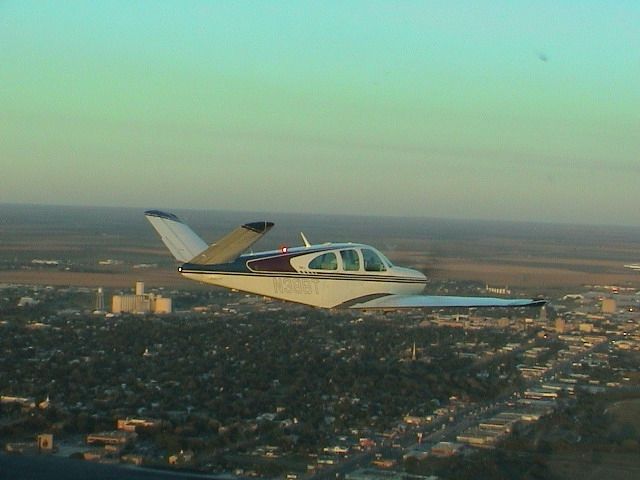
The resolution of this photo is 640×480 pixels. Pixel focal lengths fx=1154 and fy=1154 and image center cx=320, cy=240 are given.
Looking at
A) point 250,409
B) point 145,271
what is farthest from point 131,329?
point 145,271

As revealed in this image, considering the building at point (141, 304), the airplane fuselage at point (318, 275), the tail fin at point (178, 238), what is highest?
the tail fin at point (178, 238)

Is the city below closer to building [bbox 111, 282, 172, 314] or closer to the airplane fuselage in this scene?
building [bbox 111, 282, 172, 314]

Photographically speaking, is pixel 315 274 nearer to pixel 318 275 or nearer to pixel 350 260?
pixel 318 275

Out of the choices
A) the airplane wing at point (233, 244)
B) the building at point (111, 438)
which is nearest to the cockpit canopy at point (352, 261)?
the airplane wing at point (233, 244)

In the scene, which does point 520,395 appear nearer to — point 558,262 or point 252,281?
point 252,281

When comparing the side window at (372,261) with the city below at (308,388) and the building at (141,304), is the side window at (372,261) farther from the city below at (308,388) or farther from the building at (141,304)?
the building at (141,304)

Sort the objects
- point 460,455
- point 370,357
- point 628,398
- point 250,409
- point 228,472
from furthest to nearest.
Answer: point 370,357 < point 628,398 < point 250,409 < point 460,455 < point 228,472
